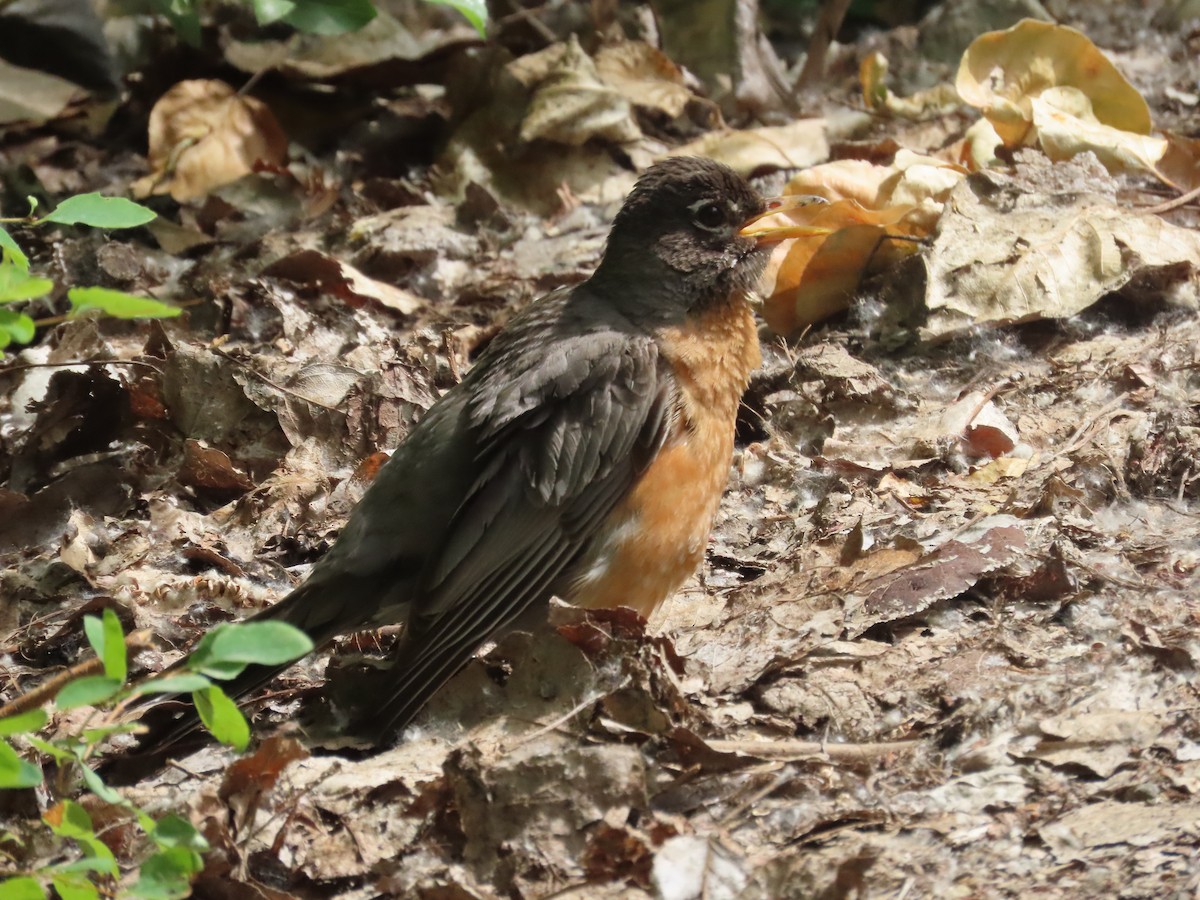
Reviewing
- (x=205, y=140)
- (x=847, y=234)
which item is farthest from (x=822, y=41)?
(x=205, y=140)

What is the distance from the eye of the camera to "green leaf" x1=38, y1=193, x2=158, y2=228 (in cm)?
323

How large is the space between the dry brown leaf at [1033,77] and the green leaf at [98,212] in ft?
14.4

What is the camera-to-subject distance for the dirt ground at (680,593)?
3.32 meters

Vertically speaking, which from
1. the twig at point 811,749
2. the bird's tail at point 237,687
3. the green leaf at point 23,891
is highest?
the green leaf at point 23,891

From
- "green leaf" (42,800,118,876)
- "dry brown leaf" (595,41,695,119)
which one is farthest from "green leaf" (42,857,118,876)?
"dry brown leaf" (595,41,695,119)

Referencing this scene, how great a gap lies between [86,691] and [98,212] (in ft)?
4.19

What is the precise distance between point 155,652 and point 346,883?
1.41 m

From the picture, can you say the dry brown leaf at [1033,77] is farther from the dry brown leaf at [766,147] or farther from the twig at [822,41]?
the twig at [822,41]

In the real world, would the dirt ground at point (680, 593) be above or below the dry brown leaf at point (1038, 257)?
below

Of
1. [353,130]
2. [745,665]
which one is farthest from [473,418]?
[353,130]

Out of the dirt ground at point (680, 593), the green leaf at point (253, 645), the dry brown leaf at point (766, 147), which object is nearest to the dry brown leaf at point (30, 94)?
the dirt ground at point (680, 593)

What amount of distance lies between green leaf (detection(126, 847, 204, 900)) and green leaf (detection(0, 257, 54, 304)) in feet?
3.86

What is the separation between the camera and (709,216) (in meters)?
5.14

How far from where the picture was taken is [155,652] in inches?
175
